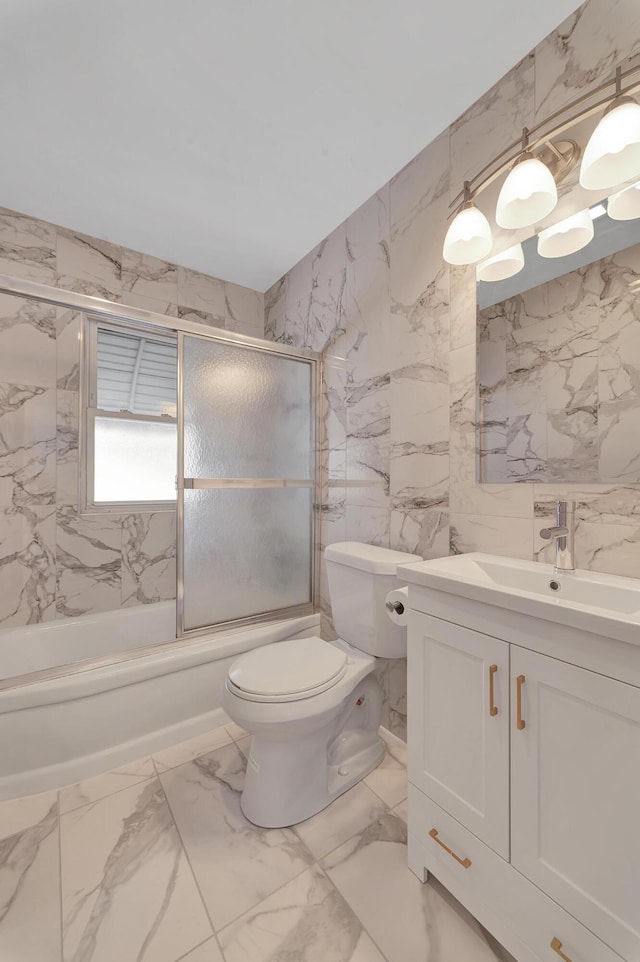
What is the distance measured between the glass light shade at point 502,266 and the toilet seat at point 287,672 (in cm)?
145

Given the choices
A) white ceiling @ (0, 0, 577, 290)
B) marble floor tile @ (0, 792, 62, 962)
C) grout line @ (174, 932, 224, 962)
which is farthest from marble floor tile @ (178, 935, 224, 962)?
white ceiling @ (0, 0, 577, 290)

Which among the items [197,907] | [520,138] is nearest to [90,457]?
[197,907]

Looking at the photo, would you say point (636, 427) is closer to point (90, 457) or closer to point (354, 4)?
point (354, 4)

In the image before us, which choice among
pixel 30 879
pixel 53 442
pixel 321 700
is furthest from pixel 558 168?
pixel 30 879

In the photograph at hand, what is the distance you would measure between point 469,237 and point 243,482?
4.47ft

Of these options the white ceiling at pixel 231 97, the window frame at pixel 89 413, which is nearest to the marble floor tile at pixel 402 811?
the window frame at pixel 89 413

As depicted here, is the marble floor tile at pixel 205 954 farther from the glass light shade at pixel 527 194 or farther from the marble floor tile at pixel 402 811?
the glass light shade at pixel 527 194

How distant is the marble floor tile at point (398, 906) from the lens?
3.12ft

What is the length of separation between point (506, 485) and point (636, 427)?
385 millimetres

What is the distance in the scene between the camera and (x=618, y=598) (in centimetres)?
93

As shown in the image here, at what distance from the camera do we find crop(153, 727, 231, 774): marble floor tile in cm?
160

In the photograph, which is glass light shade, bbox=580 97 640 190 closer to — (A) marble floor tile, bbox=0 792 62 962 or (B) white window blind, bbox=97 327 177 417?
(B) white window blind, bbox=97 327 177 417

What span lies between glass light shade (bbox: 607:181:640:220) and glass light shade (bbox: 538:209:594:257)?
0.05 m

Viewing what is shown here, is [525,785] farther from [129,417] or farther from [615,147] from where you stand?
[129,417]
